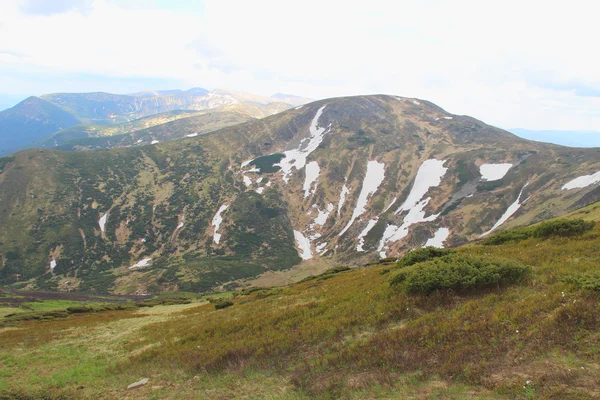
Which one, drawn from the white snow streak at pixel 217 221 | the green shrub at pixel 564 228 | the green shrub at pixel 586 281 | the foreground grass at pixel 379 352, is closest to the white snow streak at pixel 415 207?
the white snow streak at pixel 217 221

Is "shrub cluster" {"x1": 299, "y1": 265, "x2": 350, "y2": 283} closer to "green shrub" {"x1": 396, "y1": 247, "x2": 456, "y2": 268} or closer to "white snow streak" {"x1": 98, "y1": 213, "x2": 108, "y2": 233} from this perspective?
"green shrub" {"x1": 396, "y1": 247, "x2": 456, "y2": 268}

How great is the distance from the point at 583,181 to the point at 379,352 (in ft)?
570

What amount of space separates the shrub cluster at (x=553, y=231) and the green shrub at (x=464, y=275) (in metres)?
10.3

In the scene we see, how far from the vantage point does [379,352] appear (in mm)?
11281

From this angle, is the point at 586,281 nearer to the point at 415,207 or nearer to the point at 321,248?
the point at 321,248

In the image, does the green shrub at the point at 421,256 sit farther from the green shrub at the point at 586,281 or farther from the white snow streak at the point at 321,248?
the white snow streak at the point at 321,248

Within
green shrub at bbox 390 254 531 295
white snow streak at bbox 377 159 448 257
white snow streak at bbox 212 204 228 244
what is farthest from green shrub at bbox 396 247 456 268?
white snow streak at bbox 212 204 228 244

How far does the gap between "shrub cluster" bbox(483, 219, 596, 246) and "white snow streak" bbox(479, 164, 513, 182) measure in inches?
6729

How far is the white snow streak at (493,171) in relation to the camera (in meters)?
174

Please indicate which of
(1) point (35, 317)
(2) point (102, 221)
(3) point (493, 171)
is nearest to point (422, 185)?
(3) point (493, 171)

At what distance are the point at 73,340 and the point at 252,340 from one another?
53.9 feet

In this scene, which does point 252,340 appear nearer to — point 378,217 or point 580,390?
point 580,390

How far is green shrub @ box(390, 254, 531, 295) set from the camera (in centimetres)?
1403

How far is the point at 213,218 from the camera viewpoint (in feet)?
605
